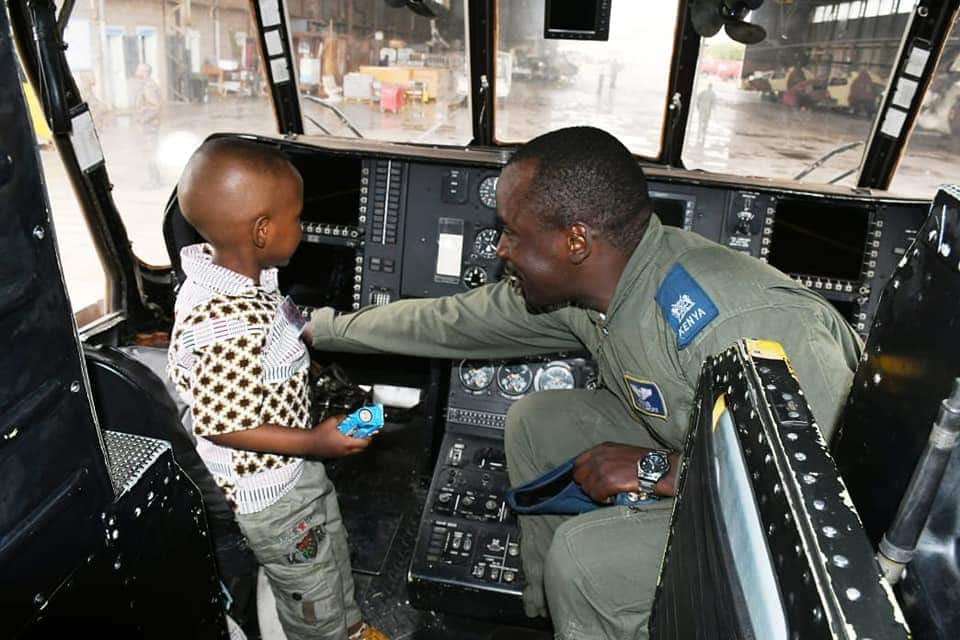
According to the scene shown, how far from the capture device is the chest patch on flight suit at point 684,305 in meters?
1.51

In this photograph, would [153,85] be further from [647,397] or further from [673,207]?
[647,397]

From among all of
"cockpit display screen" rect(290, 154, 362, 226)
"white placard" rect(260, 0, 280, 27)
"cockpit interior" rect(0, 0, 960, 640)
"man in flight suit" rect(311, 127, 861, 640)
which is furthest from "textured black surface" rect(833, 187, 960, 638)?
"white placard" rect(260, 0, 280, 27)

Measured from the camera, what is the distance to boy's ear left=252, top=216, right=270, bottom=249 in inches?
60.1

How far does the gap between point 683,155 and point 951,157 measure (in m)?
1.13

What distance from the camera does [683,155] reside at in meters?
3.52

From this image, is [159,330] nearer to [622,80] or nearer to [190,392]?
[190,392]

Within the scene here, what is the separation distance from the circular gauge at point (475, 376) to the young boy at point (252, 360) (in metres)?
0.94

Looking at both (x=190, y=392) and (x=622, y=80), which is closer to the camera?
(x=190, y=392)

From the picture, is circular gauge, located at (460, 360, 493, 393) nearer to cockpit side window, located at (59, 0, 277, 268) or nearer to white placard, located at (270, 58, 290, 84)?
cockpit side window, located at (59, 0, 277, 268)

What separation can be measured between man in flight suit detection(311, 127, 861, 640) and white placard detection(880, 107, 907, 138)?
1.90 meters

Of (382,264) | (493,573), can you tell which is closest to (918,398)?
(493,573)

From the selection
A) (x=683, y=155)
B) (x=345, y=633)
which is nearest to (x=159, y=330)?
(x=345, y=633)

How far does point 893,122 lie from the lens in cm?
312

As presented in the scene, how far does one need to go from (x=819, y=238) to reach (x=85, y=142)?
258 cm
